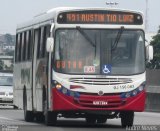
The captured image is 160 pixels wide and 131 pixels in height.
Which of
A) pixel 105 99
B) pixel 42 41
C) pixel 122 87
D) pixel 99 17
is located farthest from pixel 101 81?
pixel 42 41

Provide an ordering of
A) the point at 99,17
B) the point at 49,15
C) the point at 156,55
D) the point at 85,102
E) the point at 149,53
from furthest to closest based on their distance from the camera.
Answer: the point at 156,55, the point at 49,15, the point at 99,17, the point at 149,53, the point at 85,102

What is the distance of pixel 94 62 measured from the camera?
78.2 feet

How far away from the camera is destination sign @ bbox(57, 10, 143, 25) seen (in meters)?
24.1

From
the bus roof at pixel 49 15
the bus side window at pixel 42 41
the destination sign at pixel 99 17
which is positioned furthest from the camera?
the bus side window at pixel 42 41

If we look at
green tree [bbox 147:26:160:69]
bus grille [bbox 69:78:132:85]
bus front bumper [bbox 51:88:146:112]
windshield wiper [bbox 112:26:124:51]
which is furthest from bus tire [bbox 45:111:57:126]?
green tree [bbox 147:26:160:69]

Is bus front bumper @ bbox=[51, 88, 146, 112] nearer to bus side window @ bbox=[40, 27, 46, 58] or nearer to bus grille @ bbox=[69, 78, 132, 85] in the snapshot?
bus grille @ bbox=[69, 78, 132, 85]

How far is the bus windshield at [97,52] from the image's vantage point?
23.8m

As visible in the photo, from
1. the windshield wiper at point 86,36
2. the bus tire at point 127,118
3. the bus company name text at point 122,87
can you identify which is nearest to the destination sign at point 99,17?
the windshield wiper at point 86,36

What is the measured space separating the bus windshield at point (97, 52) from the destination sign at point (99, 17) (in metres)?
0.29

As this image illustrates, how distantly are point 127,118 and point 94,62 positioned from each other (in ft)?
7.20

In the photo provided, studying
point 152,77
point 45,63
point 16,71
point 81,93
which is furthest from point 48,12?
point 152,77

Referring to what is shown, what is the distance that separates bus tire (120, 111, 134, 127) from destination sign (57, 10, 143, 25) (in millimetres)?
2597

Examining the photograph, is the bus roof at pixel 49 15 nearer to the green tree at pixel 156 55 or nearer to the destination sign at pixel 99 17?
the destination sign at pixel 99 17

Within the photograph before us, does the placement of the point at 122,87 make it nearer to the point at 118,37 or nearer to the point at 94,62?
the point at 94,62
